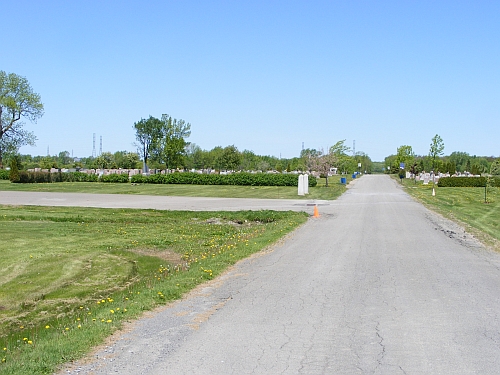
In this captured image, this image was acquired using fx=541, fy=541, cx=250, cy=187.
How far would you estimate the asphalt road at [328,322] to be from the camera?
19.6 feet

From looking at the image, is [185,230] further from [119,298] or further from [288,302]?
[288,302]

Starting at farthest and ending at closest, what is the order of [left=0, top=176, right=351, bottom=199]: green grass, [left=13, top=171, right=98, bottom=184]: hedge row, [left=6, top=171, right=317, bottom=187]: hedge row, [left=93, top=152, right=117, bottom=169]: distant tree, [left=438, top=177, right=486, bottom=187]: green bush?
[left=93, top=152, right=117, bottom=169]: distant tree
[left=13, top=171, right=98, bottom=184]: hedge row
[left=6, top=171, right=317, bottom=187]: hedge row
[left=438, top=177, right=486, bottom=187]: green bush
[left=0, top=176, right=351, bottom=199]: green grass

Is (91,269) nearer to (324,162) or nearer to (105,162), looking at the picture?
(324,162)

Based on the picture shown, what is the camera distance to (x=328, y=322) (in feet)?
25.4

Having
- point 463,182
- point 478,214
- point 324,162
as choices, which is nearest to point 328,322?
point 478,214

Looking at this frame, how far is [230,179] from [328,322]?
200 ft

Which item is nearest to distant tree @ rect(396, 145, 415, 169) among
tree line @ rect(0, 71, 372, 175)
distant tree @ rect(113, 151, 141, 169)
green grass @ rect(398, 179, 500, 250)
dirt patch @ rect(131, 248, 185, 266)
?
tree line @ rect(0, 71, 372, 175)

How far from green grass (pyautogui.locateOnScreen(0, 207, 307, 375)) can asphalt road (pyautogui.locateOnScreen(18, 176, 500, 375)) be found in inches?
22.8

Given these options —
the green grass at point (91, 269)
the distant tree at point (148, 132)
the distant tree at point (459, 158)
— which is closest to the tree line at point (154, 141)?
the distant tree at point (148, 132)

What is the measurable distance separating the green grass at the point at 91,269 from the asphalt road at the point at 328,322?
22.8 inches

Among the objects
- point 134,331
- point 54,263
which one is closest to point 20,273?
point 54,263

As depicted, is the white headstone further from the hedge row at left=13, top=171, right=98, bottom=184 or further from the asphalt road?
the hedge row at left=13, top=171, right=98, bottom=184

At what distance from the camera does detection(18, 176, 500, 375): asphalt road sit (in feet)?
19.6

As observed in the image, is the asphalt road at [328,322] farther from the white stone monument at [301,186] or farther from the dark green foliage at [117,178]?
the dark green foliage at [117,178]
